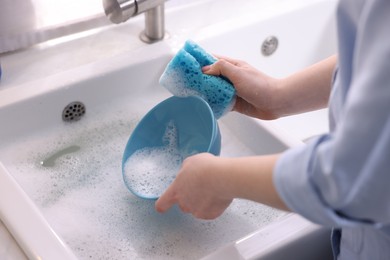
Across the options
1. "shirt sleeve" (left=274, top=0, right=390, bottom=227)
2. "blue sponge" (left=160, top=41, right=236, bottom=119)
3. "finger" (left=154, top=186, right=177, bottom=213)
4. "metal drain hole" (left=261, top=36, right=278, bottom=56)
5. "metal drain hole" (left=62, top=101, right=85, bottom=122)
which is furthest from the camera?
"metal drain hole" (left=261, top=36, right=278, bottom=56)

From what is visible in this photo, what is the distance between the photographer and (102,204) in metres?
0.71

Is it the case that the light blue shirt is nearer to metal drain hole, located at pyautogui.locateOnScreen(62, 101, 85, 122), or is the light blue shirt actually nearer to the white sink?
the white sink

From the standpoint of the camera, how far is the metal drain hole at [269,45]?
100 cm

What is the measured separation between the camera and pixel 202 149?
27.6 inches

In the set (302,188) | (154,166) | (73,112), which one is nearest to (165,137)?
(154,166)

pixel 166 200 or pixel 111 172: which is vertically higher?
pixel 166 200

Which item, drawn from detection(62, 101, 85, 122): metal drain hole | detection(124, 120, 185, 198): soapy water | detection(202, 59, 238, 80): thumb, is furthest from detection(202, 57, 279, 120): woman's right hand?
detection(62, 101, 85, 122): metal drain hole

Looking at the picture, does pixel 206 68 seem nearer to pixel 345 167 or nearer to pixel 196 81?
pixel 196 81

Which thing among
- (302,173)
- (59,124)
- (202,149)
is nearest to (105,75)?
(59,124)

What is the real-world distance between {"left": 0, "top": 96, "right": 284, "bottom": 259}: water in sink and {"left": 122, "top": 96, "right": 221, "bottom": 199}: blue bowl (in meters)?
0.03

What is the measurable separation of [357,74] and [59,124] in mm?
538

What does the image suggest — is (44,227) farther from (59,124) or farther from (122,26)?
(122,26)

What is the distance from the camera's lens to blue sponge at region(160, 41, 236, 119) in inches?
26.5

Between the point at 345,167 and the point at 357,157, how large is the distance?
12mm
